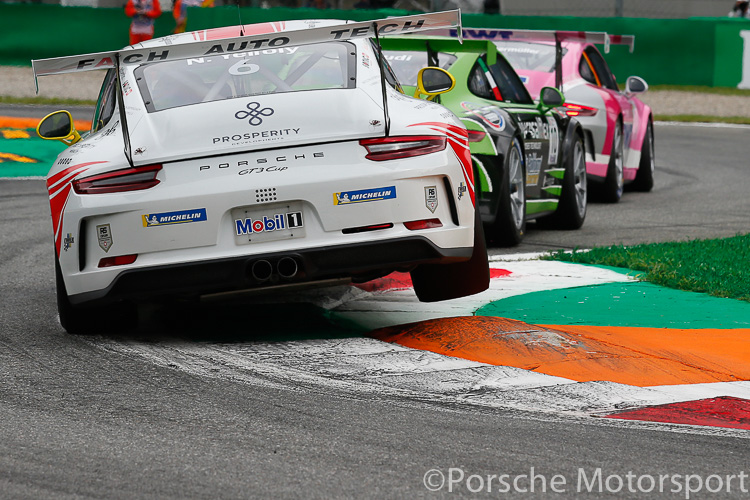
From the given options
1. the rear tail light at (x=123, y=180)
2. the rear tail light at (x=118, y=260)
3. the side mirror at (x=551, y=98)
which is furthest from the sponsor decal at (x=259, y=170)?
the side mirror at (x=551, y=98)

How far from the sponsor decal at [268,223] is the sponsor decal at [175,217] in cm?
17

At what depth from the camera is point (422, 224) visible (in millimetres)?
5906

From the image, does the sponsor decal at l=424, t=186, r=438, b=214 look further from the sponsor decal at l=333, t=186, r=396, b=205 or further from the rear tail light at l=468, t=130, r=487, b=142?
the rear tail light at l=468, t=130, r=487, b=142

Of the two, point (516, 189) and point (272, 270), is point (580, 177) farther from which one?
point (272, 270)

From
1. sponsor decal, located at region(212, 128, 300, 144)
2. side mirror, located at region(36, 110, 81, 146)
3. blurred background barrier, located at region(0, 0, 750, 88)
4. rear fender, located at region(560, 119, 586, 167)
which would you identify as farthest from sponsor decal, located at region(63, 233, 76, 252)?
blurred background barrier, located at region(0, 0, 750, 88)

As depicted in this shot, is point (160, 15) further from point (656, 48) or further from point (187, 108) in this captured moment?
point (187, 108)

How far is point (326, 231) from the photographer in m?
5.79

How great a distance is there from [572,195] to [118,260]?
18.2 ft

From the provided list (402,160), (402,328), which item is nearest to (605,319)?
(402,328)

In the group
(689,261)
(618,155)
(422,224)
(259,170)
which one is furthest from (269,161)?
(618,155)

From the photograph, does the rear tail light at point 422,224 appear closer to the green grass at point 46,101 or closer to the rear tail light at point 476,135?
the rear tail light at point 476,135

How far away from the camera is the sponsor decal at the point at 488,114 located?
29.9 feet

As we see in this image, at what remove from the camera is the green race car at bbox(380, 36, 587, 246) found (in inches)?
357

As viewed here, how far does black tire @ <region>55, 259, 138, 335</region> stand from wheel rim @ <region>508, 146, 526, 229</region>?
357 cm
